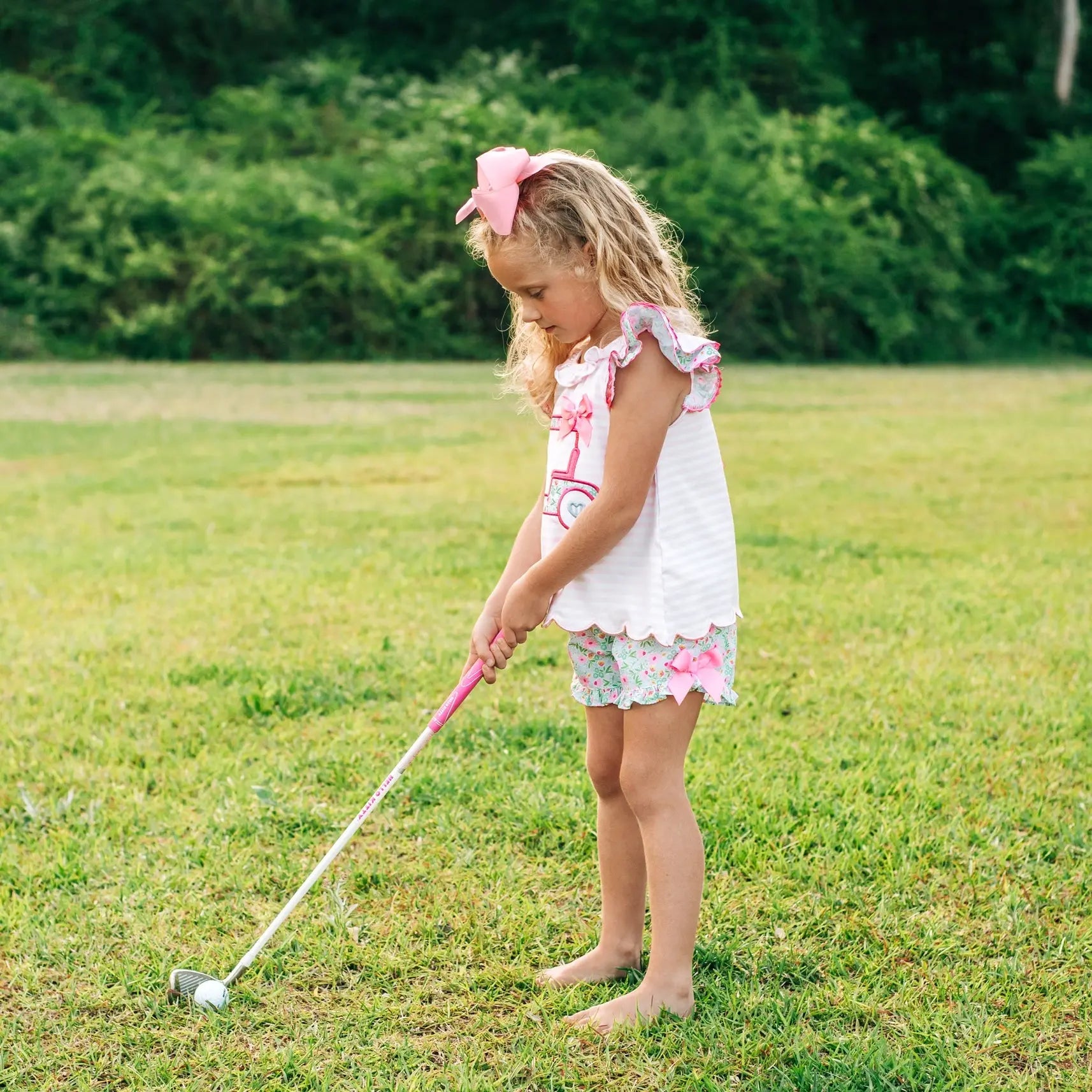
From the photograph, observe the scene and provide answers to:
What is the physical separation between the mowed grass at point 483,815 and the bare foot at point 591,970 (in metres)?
0.05

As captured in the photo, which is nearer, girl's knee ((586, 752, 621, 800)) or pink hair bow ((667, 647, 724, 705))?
pink hair bow ((667, 647, 724, 705))

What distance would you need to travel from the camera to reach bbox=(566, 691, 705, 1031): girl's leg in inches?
91.1

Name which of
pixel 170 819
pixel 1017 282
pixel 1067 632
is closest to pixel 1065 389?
pixel 1017 282

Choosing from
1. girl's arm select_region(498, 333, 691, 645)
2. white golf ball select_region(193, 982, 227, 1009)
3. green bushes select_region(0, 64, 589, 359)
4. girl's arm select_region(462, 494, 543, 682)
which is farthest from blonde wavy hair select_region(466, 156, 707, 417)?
green bushes select_region(0, 64, 589, 359)

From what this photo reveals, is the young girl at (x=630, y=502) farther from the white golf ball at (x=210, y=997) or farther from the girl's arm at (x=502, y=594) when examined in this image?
the white golf ball at (x=210, y=997)

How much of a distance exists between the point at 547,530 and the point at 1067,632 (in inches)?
115

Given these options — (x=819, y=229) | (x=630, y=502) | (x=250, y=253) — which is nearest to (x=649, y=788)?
(x=630, y=502)

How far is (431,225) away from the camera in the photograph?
17.7 metres

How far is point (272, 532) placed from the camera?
6.31m

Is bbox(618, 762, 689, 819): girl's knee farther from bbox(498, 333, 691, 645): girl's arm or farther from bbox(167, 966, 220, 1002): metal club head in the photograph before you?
bbox(167, 966, 220, 1002): metal club head

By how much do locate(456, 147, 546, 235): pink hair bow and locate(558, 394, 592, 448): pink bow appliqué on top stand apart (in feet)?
0.99

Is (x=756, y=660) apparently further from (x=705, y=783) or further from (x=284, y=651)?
(x=284, y=651)

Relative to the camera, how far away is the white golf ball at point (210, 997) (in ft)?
7.73

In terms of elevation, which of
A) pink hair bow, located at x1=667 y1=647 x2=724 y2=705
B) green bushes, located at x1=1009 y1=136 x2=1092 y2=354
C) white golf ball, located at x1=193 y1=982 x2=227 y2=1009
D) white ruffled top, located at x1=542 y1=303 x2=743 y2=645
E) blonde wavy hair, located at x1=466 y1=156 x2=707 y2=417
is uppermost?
green bushes, located at x1=1009 y1=136 x2=1092 y2=354
